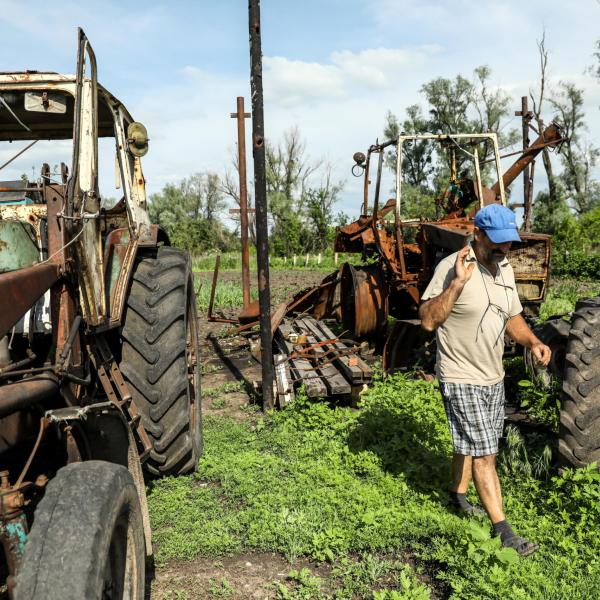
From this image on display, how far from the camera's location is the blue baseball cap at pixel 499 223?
3258mm

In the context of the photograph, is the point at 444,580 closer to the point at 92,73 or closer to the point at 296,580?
the point at 296,580

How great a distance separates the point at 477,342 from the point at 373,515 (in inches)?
46.1

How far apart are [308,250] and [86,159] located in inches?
1219

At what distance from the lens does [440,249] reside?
6.80m

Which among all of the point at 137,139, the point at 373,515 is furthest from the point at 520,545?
the point at 137,139

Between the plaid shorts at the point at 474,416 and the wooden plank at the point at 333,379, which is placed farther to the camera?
the wooden plank at the point at 333,379

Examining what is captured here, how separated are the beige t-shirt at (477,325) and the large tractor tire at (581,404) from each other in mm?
476

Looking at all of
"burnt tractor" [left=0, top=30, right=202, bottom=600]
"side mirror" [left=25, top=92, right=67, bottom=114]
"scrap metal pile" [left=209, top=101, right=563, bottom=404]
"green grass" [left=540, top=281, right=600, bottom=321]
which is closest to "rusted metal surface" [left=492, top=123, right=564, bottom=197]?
"scrap metal pile" [left=209, top=101, right=563, bottom=404]

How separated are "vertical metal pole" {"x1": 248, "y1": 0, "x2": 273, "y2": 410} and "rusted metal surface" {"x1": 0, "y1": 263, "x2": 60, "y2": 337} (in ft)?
10.0

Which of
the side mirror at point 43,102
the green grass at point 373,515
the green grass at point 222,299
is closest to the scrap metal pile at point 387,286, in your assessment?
the green grass at point 373,515

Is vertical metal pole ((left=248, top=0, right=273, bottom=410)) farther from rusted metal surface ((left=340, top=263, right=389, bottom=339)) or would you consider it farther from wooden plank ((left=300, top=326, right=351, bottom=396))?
rusted metal surface ((left=340, top=263, right=389, bottom=339))

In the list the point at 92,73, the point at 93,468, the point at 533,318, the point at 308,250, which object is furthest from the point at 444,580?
the point at 308,250

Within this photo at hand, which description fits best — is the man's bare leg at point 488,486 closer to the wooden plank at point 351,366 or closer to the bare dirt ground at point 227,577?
the bare dirt ground at point 227,577

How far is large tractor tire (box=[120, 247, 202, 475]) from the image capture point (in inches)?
144
